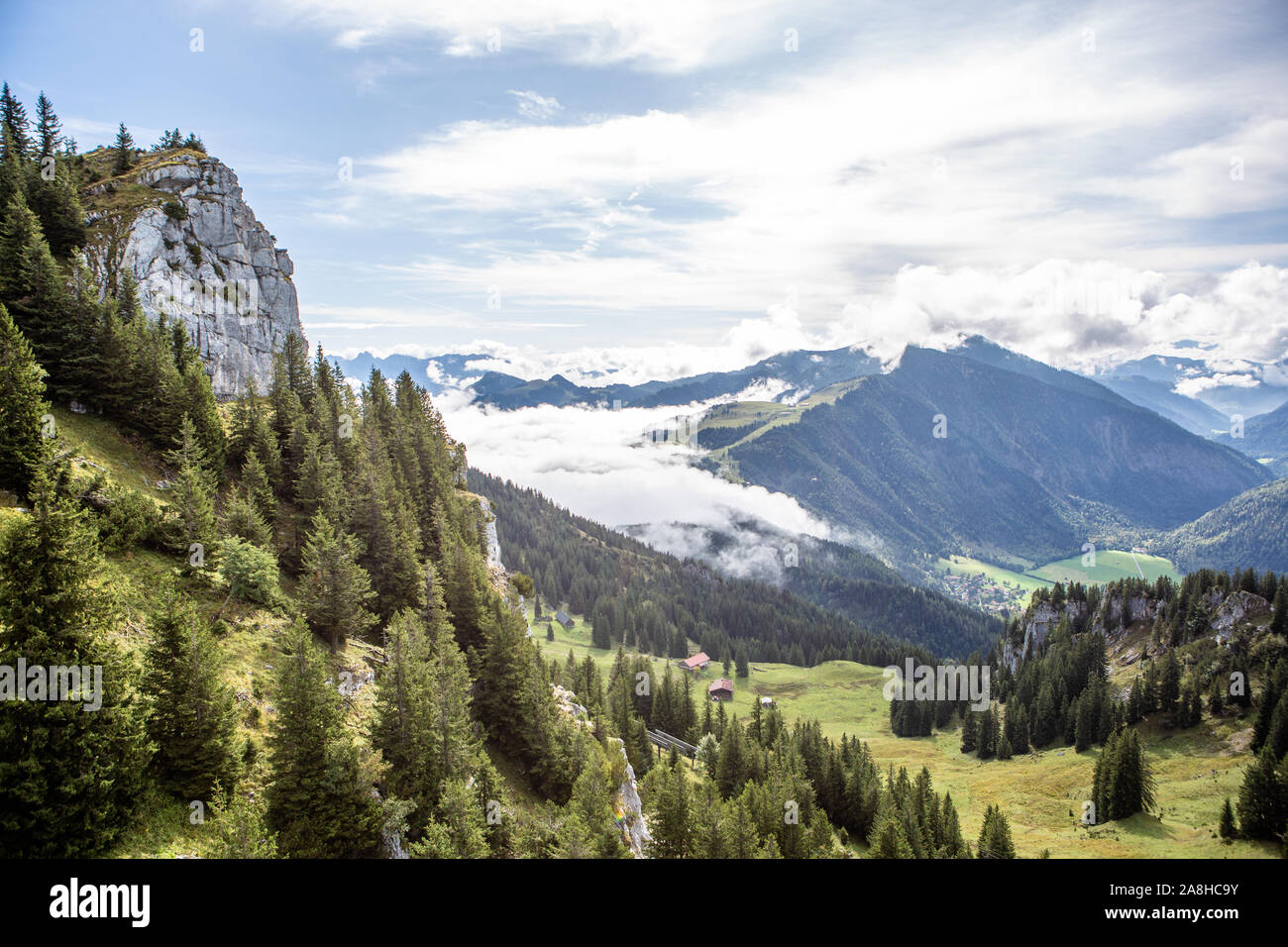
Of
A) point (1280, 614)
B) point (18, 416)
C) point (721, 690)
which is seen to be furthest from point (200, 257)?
point (1280, 614)

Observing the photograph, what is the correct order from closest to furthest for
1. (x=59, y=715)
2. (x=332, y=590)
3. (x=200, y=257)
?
(x=59, y=715) → (x=332, y=590) → (x=200, y=257)

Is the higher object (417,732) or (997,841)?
(417,732)

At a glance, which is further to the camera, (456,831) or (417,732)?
(417,732)

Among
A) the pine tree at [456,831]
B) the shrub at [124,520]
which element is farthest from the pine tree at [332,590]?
the pine tree at [456,831]

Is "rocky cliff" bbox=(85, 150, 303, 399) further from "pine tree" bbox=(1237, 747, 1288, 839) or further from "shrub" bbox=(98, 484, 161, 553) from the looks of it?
"pine tree" bbox=(1237, 747, 1288, 839)

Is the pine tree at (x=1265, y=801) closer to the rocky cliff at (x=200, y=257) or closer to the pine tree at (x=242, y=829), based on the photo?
the pine tree at (x=242, y=829)

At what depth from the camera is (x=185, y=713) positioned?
2627cm

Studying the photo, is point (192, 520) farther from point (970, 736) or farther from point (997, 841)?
point (970, 736)

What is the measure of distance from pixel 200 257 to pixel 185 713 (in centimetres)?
9209

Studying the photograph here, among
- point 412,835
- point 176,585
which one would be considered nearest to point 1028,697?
point 412,835

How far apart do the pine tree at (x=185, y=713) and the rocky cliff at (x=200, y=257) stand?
58.3 meters

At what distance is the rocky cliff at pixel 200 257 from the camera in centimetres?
8025
